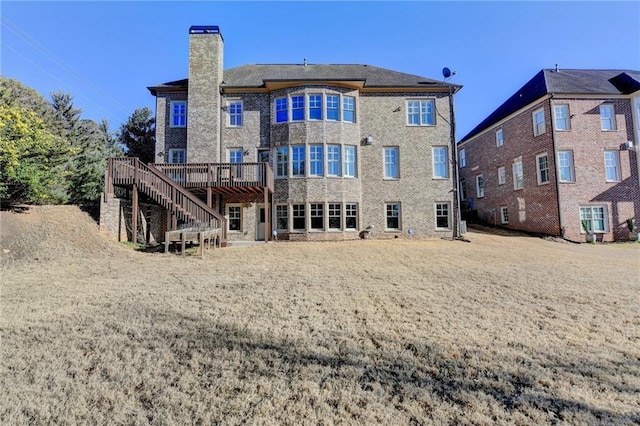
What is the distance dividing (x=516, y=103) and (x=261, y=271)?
23.3 metres

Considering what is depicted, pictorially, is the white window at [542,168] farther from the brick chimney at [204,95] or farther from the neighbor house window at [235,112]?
the brick chimney at [204,95]

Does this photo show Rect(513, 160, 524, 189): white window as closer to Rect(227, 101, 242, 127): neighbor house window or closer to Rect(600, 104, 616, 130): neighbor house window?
Rect(600, 104, 616, 130): neighbor house window

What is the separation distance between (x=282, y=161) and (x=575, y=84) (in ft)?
63.5

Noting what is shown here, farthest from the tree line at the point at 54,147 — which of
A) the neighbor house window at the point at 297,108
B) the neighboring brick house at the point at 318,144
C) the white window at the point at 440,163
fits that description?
the white window at the point at 440,163

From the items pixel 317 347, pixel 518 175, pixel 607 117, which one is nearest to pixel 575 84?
pixel 607 117

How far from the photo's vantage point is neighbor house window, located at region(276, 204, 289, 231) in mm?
18203

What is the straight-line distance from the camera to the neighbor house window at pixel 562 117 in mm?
20562

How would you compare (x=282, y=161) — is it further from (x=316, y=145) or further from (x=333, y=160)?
(x=333, y=160)

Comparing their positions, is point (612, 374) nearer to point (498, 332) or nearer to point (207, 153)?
point (498, 332)

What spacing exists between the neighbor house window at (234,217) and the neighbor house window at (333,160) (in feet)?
17.7

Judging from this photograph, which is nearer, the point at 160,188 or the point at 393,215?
the point at 160,188

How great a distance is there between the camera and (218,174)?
1609 centimetres

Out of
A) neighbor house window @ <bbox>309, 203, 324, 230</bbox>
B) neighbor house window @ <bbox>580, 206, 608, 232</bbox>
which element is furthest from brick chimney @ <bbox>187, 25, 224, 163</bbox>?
neighbor house window @ <bbox>580, 206, 608, 232</bbox>

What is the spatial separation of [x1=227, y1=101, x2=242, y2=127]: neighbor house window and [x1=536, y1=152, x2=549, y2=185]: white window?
18676 millimetres
